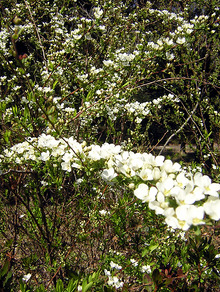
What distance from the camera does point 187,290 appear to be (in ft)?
5.96

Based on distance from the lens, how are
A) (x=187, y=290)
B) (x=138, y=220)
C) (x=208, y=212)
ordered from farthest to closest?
(x=138, y=220) < (x=187, y=290) < (x=208, y=212)

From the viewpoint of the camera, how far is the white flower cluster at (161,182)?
106cm

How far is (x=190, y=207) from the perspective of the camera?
1.06 m

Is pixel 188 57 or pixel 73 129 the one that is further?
pixel 188 57

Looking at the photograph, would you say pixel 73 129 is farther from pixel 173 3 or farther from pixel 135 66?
pixel 173 3

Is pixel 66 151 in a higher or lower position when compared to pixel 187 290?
higher

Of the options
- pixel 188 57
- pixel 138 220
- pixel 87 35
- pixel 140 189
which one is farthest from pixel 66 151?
pixel 188 57

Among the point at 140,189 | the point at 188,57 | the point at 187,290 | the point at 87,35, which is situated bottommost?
the point at 187,290

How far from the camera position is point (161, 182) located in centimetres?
123

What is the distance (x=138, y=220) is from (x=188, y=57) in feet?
11.2

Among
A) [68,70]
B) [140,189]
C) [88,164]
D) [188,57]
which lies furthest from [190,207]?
[188,57]

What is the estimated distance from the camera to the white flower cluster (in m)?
1.06

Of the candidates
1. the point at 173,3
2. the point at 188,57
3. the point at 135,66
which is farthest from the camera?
the point at 173,3

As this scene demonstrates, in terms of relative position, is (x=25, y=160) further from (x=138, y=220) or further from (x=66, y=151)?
(x=138, y=220)
